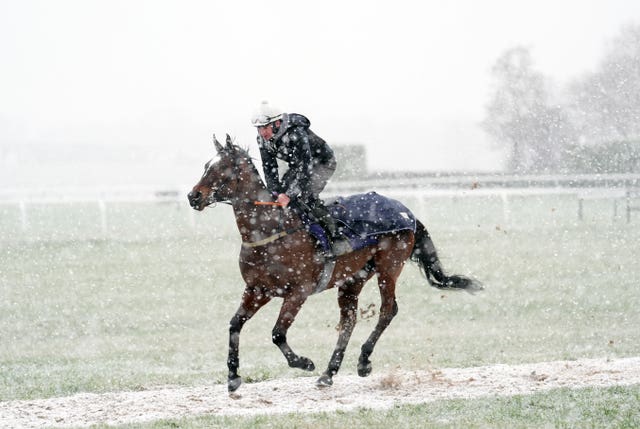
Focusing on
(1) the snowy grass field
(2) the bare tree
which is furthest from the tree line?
(1) the snowy grass field

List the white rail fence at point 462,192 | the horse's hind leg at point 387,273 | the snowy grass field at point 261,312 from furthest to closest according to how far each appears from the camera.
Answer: the white rail fence at point 462,192, the snowy grass field at point 261,312, the horse's hind leg at point 387,273

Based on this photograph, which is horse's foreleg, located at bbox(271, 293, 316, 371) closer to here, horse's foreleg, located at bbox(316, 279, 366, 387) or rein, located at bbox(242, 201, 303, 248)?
rein, located at bbox(242, 201, 303, 248)

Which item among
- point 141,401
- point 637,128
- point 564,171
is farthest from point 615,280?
point 637,128

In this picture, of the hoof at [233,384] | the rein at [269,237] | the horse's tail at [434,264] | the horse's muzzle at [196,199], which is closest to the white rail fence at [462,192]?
the horse's tail at [434,264]

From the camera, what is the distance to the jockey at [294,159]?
7.46 meters

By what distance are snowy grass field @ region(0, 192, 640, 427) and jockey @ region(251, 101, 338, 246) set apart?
1.85m

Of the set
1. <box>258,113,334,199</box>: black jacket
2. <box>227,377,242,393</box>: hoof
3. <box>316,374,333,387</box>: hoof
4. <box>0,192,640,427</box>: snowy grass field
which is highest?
<box>258,113,334,199</box>: black jacket

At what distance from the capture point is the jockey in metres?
7.46

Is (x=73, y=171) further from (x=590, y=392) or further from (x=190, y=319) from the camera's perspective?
(x=590, y=392)

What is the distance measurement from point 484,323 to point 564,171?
16550 mm

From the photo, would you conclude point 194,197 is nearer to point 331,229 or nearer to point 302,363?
point 331,229

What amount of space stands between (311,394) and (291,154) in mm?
2231

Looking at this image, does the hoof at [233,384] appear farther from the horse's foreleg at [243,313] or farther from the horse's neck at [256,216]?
the horse's neck at [256,216]

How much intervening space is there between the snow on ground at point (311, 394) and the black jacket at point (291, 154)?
1873mm
